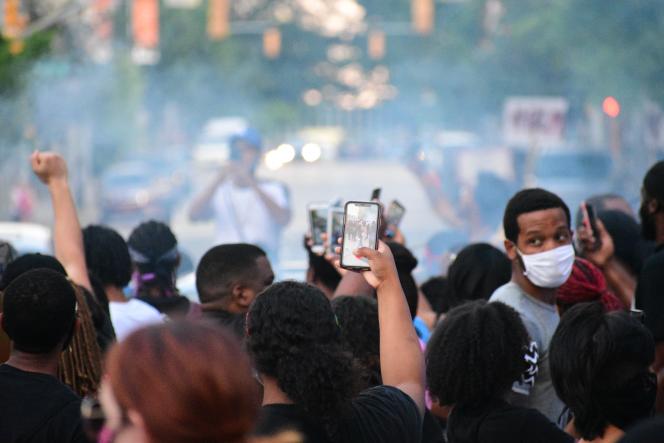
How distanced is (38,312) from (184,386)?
5.33 feet

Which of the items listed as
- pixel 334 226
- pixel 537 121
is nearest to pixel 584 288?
pixel 334 226

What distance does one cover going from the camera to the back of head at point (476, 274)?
558 centimetres

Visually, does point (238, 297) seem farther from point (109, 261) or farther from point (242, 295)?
point (109, 261)

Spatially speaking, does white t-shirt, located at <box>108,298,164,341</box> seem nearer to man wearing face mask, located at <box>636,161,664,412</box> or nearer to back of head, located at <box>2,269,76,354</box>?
back of head, located at <box>2,269,76,354</box>

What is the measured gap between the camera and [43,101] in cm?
3378

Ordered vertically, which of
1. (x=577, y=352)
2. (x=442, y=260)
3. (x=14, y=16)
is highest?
(x=14, y=16)

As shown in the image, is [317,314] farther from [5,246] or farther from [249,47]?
[249,47]

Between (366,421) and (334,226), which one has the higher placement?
(334,226)

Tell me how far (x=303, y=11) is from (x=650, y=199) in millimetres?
73099

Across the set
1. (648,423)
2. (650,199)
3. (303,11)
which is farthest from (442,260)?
(303,11)

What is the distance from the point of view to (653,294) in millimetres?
4844

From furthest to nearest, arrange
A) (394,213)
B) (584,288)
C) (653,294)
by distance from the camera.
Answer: (394,213)
(584,288)
(653,294)

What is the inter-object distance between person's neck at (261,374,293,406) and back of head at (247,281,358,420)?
0.01 m

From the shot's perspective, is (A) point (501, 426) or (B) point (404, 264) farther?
(B) point (404, 264)
